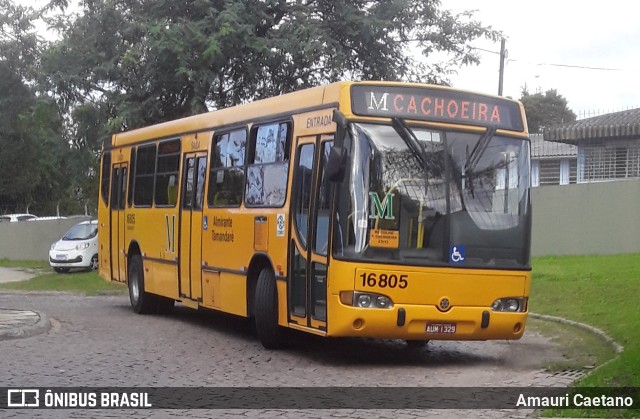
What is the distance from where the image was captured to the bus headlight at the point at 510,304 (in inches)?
475

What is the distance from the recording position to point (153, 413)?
9.01 m

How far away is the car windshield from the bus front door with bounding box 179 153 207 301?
17977mm

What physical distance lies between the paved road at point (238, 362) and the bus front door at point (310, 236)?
645 millimetres

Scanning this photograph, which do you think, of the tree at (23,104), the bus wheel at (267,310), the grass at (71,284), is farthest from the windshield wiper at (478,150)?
the tree at (23,104)

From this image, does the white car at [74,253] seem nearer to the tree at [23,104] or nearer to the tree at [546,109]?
the tree at [23,104]

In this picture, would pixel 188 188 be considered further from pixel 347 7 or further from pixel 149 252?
pixel 347 7

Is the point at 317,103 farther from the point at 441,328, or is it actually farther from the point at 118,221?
the point at 118,221

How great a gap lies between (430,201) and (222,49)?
15.3m

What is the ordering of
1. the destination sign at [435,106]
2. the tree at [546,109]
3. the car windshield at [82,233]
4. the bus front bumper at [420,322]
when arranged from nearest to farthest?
the bus front bumper at [420,322]
the destination sign at [435,106]
the car windshield at [82,233]
the tree at [546,109]

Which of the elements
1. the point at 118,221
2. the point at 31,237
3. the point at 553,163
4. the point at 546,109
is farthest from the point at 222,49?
the point at 546,109

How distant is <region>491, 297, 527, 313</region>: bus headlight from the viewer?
1205 centimetres

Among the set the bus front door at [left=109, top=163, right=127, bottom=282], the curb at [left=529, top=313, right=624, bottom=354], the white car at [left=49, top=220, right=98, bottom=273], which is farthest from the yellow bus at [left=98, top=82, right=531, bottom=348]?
the white car at [left=49, top=220, right=98, bottom=273]

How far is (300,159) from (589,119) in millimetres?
16137

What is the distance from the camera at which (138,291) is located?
1894 cm
